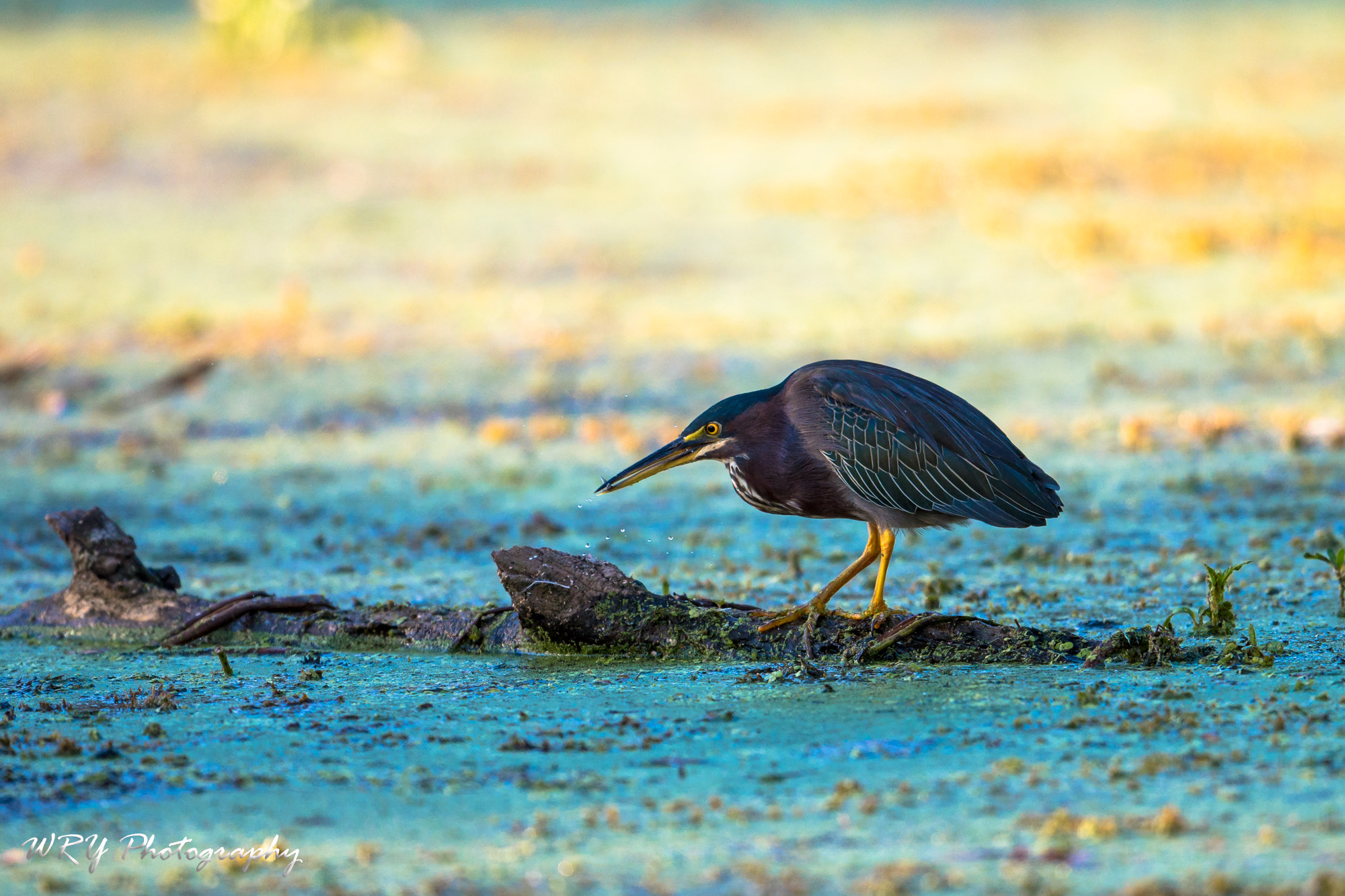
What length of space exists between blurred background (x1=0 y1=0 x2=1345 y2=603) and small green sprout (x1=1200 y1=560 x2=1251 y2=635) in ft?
4.79

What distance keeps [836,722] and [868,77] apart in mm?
12871

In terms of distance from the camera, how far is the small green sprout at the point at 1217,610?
4461mm

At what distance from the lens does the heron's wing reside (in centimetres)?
455

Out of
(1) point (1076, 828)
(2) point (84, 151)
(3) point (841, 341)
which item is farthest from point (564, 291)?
(1) point (1076, 828)

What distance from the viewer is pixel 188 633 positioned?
4.82 meters

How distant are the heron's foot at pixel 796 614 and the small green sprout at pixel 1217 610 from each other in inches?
36.2

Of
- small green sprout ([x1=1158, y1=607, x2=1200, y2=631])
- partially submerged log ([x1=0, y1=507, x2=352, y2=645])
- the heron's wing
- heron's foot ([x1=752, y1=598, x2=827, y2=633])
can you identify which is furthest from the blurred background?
small green sprout ([x1=1158, y1=607, x2=1200, y2=631])

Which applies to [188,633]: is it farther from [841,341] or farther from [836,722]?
[841,341]

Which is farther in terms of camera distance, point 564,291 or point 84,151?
point 84,151

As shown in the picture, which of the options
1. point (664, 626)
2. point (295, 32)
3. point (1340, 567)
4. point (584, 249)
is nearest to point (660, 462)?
point (664, 626)

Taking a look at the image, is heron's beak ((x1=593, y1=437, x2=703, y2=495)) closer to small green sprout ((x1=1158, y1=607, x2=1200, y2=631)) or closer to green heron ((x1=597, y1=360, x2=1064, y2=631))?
green heron ((x1=597, y1=360, x2=1064, y2=631))

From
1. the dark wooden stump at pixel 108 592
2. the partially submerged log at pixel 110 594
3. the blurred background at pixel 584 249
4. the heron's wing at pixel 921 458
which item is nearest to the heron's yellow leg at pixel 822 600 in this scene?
the heron's wing at pixel 921 458

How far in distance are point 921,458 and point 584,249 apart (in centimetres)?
699

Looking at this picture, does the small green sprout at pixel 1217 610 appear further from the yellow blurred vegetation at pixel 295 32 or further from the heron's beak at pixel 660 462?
the yellow blurred vegetation at pixel 295 32
